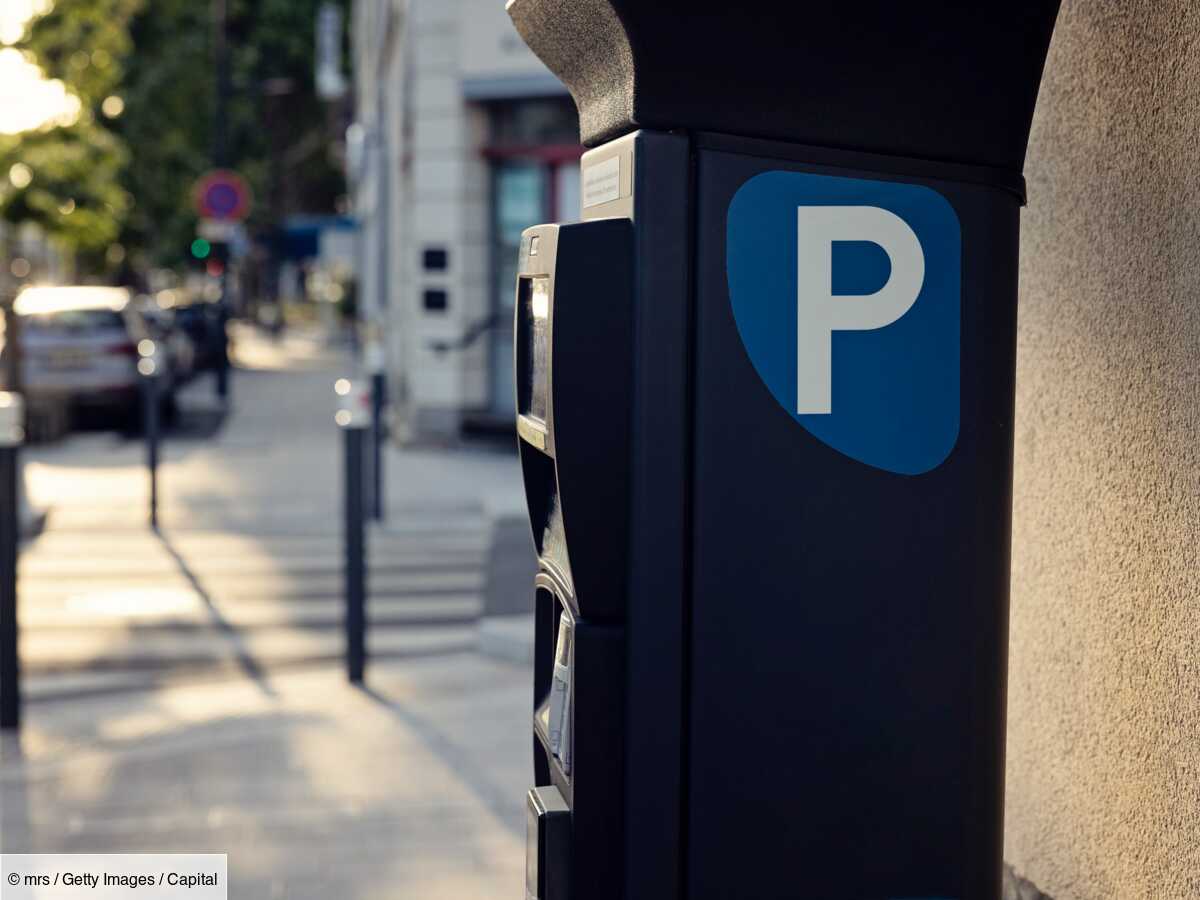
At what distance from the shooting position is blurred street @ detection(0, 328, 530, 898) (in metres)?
4.69

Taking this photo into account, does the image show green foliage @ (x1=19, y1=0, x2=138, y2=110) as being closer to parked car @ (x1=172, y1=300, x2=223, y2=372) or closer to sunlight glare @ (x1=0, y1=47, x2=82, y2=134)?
sunlight glare @ (x1=0, y1=47, x2=82, y2=134)

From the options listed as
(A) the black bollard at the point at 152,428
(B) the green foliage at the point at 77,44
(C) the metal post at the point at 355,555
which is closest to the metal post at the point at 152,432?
(A) the black bollard at the point at 152,428

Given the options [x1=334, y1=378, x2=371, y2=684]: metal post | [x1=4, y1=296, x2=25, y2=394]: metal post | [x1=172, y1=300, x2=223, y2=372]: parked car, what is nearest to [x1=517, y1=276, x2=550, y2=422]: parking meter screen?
[x1=334, y1=378, x2=371, y2=684]: metal post

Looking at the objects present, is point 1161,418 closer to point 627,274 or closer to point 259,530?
point 627,274

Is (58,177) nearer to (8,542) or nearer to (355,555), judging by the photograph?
(355,555)

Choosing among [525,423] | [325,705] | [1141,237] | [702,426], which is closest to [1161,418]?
[1141,237]

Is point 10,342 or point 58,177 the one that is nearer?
point 10,342

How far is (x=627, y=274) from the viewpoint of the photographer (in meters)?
2.80

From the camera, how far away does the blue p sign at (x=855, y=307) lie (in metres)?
2.84

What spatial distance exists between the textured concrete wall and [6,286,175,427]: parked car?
15.5 m

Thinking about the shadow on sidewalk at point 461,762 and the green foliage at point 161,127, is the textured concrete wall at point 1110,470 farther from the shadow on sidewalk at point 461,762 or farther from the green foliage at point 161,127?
the green foliage at point 161,127

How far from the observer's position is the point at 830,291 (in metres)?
2.86

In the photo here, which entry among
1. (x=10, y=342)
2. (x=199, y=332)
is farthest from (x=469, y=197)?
(x=199, y=332)

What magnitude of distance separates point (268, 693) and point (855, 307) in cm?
457
